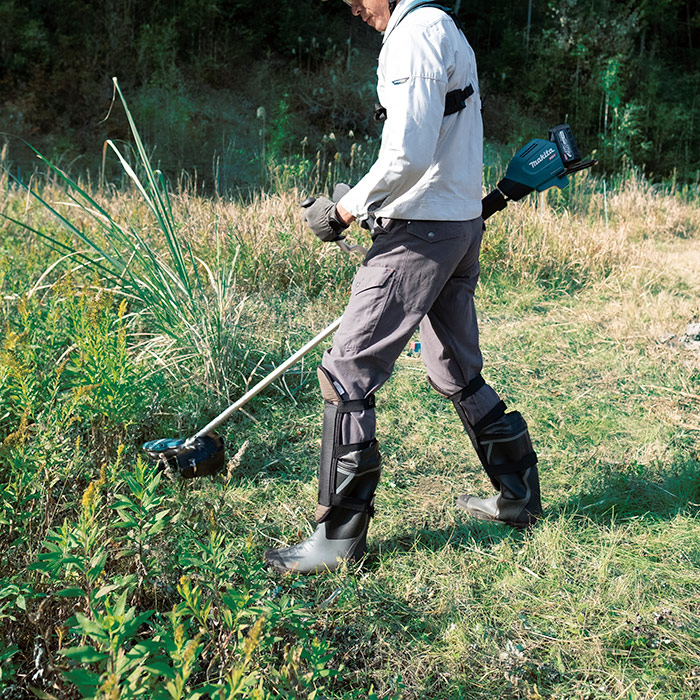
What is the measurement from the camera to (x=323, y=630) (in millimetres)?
2264

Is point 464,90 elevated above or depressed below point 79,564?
above

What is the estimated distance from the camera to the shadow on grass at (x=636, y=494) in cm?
296

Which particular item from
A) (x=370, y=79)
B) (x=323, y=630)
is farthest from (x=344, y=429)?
(x=370, y=79)

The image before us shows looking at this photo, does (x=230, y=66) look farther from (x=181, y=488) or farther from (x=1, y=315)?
(x=181, y=488)

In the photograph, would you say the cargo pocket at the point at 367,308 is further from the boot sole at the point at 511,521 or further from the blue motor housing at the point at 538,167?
the boot sole at the point at 511,521

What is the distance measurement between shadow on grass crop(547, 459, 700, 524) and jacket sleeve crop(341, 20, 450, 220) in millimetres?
1598

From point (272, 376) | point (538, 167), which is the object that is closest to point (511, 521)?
point (272, 376)

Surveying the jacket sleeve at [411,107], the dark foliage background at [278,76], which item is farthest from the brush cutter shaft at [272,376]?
the dark foliage background at [278,76]

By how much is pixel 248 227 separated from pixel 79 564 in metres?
3.96

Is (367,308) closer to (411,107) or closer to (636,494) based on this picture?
(411,107)

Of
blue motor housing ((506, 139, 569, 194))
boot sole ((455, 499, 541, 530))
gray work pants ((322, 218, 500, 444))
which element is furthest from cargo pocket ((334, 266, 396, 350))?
boot sole ((455, 499, 541, 530))

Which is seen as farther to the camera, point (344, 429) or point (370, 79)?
point (370, 79)

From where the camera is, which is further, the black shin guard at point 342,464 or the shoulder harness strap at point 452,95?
the black shin guard at point 342,464

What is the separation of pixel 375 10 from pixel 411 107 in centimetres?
53
